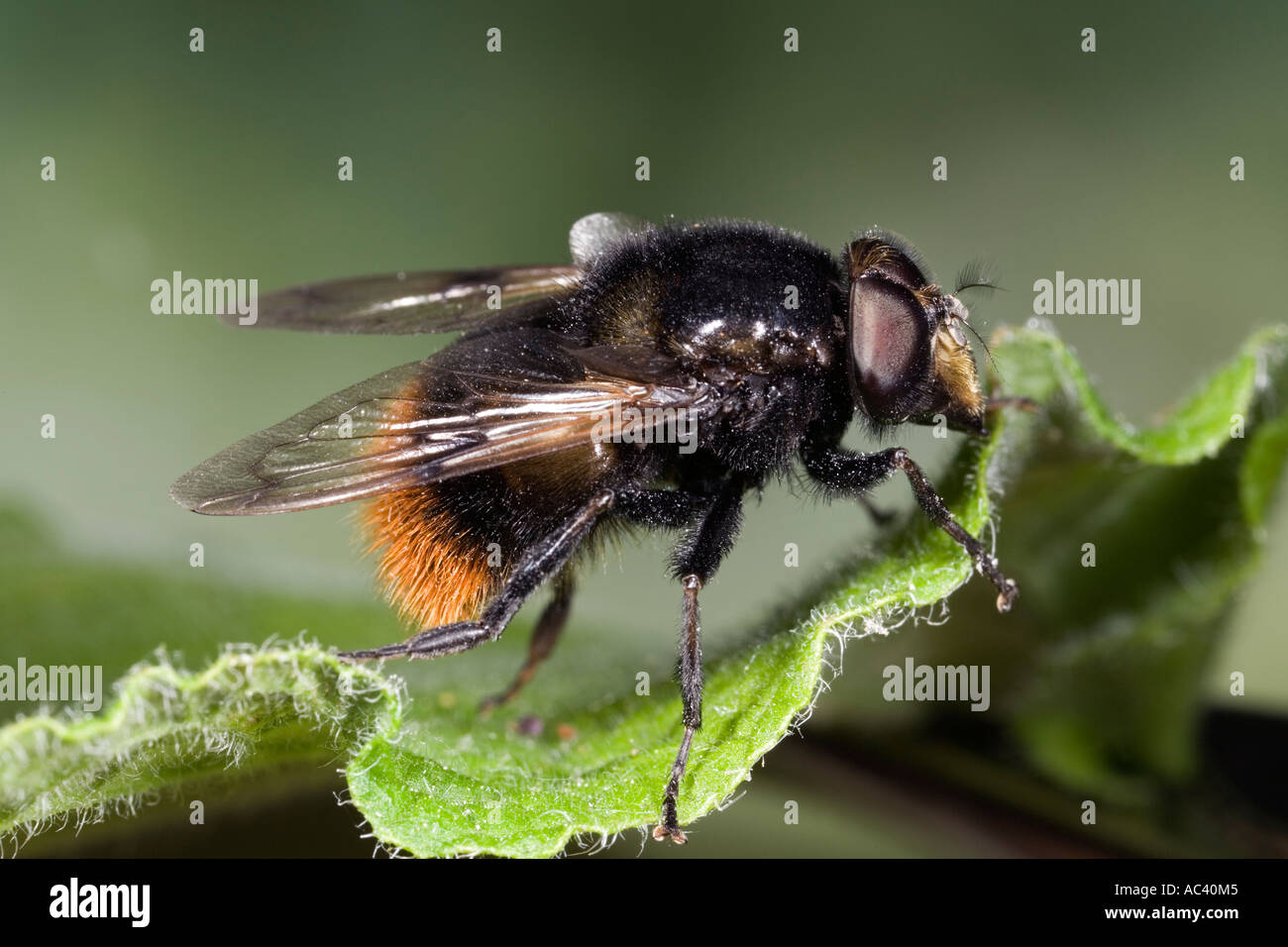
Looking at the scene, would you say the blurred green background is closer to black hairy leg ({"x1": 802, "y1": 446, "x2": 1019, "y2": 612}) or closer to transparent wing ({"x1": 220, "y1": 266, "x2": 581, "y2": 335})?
transparent wing ({"x1": 220, "y1": 266, "x2": 581, "y2": 335})

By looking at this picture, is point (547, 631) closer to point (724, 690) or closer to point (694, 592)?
point (694, 592)

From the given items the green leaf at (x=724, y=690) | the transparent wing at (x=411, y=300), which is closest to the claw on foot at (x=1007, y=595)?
the green leaf at (x=724, y=690)

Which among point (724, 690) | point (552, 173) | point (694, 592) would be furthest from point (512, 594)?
point (552, 173)

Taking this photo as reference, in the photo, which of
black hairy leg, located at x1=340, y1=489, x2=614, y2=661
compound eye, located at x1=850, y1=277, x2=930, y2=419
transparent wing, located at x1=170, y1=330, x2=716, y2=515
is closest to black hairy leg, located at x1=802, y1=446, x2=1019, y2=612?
compound eye, located at x1=850, y1=277, x2=930, y2=419

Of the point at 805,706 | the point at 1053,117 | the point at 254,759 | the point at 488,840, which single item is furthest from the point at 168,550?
the point at 1053,117

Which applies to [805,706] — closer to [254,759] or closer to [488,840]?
[488,840]

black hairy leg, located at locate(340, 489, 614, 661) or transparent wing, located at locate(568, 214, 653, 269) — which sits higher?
transparent wing, located at locate(568, 214, 653, 269)
